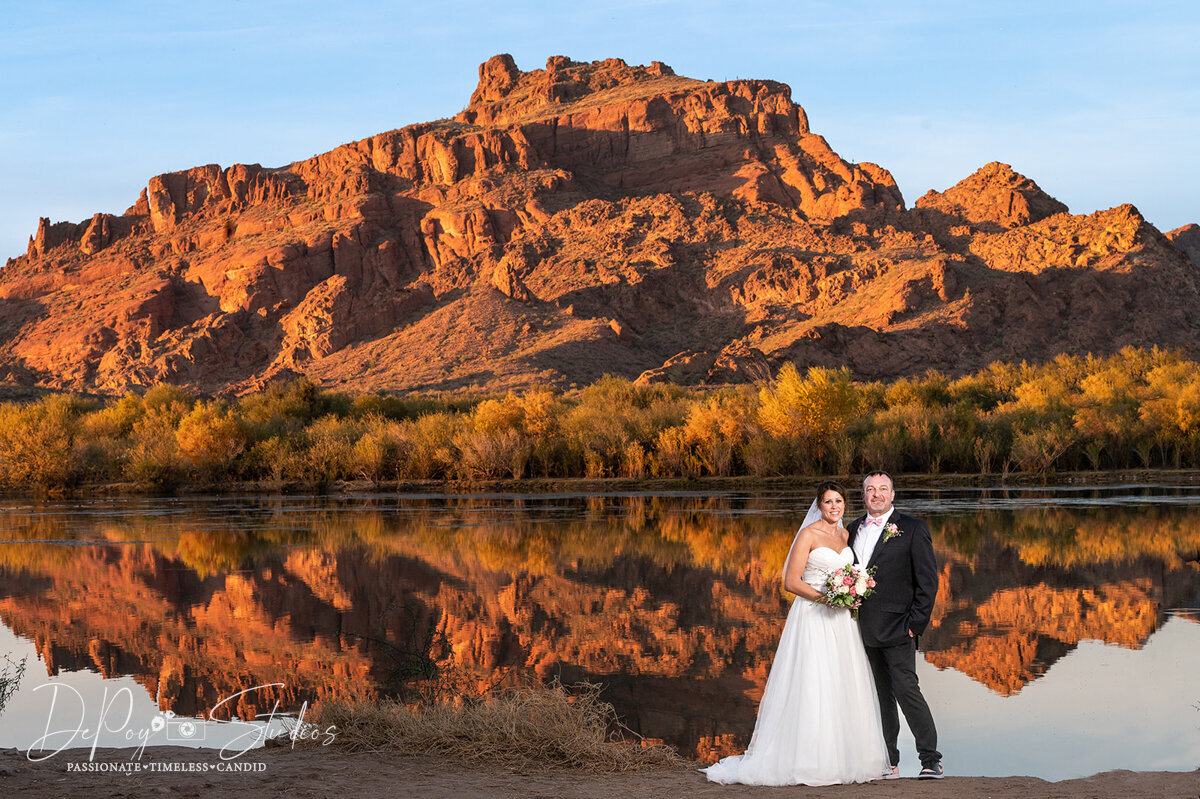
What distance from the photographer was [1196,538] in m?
19.5

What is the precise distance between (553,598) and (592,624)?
190cm

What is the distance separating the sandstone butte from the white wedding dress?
65.4 m

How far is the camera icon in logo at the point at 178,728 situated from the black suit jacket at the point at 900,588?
5.02 m

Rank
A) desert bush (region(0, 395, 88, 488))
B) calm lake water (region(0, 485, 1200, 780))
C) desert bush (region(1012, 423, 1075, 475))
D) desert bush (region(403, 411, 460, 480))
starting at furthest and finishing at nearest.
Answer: desert bush (region(403, 411, 460, 480)), desert bush (region(0, 395, 88, 488)), desert bush (region(1012, 423, 1075, 475)), calm lake water (region(0, 485, 1200, 780))

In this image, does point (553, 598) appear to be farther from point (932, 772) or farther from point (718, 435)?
point (718, 435)

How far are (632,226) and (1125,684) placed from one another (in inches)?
4351

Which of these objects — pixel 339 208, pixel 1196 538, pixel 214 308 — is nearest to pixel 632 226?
pixel 339 208

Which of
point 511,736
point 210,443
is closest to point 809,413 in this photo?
point 210,443

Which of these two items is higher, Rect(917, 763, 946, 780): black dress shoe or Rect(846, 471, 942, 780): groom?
Rect(846, 471, 942, 780): groom

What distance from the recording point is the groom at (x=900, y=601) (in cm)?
738

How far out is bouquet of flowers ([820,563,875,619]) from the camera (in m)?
7.20

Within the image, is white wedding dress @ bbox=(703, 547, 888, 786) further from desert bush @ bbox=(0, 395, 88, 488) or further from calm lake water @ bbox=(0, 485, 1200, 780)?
desert bush @ bbox=(0, 395, 88, 488)

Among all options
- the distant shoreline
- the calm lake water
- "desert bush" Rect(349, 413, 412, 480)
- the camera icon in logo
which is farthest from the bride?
"desert bush" Rect(349, 413, 412, 480)

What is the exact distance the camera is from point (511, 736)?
7871mm
